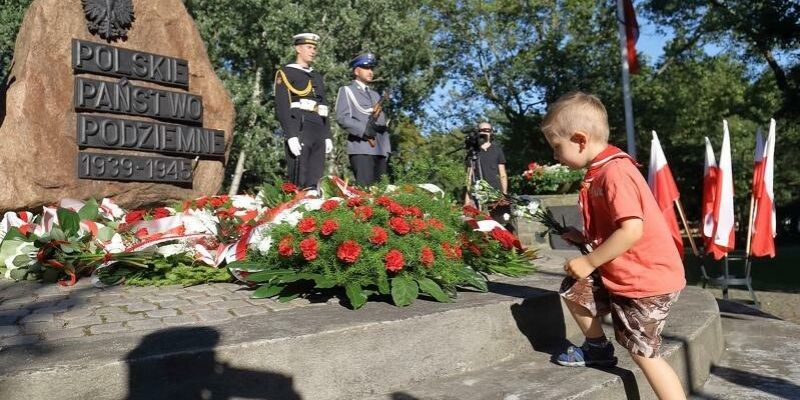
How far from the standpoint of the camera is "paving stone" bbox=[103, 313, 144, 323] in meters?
2.78

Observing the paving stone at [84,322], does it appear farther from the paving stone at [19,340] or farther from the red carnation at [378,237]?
the red carnation at [378,237]

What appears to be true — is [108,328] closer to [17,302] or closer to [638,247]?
[17,302]

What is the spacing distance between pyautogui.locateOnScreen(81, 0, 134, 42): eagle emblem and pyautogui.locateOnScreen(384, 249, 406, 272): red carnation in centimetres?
437

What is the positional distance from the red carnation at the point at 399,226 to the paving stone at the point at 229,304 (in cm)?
78

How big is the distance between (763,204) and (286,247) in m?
4.71

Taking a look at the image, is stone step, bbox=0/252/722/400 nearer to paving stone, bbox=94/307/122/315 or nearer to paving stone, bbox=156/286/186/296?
paving stone, bbox=94/307/122/315

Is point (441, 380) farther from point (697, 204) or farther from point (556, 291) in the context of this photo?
point (697, 204)

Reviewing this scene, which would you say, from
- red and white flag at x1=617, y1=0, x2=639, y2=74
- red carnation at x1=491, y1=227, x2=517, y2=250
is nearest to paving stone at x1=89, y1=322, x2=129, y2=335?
red carnation at x1=491, y1=227, x2=517, y2=250

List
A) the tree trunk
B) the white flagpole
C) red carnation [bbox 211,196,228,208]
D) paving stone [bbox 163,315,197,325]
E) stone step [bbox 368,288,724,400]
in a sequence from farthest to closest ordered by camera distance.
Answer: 1. the tree trunk
2. the white flagpole
3. red carnation [bbox 211,196,228,208]
4. paving stone [bbox 163,315,197,325]
5. stone step [bbox 368,288,724,400]

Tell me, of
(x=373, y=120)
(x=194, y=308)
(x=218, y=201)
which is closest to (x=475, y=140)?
(x=373, y=120)

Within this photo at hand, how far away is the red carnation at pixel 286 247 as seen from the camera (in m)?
3.10

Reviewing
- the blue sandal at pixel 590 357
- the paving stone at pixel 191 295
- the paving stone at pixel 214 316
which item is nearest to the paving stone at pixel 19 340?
the paving stone at pixel 214 316

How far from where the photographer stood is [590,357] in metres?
2.85

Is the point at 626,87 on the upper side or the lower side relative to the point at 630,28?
lower
